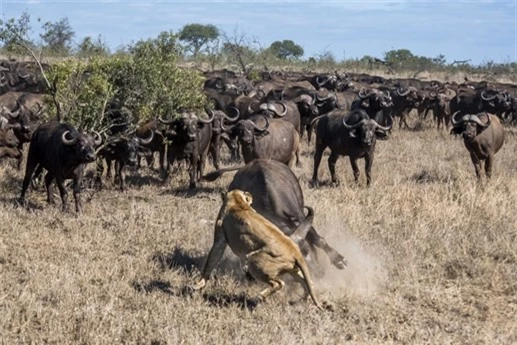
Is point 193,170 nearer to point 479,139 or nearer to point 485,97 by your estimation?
point 479,139

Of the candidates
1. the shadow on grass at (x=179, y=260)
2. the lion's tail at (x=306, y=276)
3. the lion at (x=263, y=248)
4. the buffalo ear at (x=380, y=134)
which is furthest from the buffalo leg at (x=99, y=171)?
the lion's tail at (x=306, y=276)

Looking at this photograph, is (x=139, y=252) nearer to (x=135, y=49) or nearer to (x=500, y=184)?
(x=135, y=49)

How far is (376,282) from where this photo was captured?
750 centimetres

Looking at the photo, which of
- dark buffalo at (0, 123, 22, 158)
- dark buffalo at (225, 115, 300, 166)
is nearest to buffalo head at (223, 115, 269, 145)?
dark buffalo at (225, 115, 300, 166)

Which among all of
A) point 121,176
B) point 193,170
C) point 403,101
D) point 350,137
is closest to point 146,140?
point 121,176

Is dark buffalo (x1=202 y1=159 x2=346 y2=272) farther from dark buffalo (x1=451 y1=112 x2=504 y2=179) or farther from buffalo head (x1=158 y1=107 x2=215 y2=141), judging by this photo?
dark buffalo (x1=451 y1=112 x2=504 y2=179)

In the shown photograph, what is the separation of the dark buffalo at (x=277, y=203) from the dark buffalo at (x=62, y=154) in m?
2.62

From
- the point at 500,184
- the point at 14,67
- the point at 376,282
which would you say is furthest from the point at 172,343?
the point at 14,67

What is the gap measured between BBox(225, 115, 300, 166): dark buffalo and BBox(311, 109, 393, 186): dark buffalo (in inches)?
38.8

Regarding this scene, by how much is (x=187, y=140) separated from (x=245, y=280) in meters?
6.00

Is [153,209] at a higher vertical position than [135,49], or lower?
lower

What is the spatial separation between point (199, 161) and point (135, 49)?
2.27 meters

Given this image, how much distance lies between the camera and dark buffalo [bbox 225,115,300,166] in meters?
12.5

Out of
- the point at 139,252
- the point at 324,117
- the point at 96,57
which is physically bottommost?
the point at 139,252
